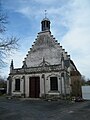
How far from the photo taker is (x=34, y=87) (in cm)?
2852

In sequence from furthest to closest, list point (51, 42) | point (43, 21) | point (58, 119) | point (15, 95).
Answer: point (43, 21)
point (51, 42)
point (15, 95)
point (58, 119)

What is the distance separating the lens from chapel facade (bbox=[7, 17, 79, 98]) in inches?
1058

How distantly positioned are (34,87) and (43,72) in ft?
9.92

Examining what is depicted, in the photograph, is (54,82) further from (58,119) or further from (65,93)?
(58,119)

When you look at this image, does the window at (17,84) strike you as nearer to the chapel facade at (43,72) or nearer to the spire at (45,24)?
the chapel facade at (43,72)

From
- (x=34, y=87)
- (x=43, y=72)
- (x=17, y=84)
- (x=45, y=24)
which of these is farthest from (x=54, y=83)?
(x=45, y=24)

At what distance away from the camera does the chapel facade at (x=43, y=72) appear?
88.2 ft

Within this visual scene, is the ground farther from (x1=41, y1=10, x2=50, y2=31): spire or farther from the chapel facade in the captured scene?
(x1=41, y1=10, x2=50, y2=31): spire

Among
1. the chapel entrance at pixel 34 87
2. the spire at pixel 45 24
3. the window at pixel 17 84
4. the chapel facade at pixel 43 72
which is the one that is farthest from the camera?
the spire at pixel 45 24

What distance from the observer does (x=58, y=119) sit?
1034 cm

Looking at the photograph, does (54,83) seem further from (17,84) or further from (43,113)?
(43,113)

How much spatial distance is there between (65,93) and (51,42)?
35.8ft

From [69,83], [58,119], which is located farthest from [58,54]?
[58,119]

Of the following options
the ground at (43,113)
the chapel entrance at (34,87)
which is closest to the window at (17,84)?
the chapel entrance at (34,87)
